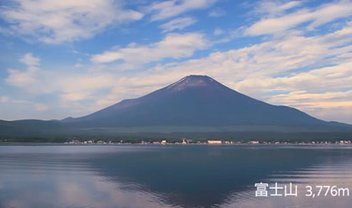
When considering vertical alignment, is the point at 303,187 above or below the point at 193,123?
below

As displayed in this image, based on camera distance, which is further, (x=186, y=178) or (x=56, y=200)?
(x=186, y=178)

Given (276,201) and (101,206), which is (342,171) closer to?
(276,201)

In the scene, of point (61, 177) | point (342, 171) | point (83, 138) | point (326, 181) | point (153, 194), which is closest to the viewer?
point (153, 194)

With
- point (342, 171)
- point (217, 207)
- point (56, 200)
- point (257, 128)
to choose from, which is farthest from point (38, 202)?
point (257, 128)

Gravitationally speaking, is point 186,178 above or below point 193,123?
below

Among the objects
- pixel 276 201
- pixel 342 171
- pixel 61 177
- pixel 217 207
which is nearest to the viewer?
pixel 217 207

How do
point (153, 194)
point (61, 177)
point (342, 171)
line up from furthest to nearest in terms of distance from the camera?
1. point (342, 171)
2. point (61, 177)
3. point (153, 194)

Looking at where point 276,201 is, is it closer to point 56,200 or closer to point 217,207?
point 217,207

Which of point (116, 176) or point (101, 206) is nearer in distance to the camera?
point (101, 206)

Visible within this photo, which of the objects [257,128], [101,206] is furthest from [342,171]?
[257,128]
